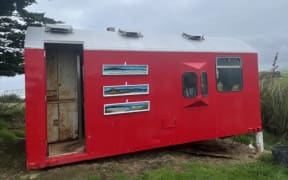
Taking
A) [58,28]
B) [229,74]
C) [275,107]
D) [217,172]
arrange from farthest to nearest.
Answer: [275,107] → [229,74] → [58,28] → [217,172]

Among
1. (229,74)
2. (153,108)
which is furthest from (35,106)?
(229,74)

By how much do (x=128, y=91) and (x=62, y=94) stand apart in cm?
179

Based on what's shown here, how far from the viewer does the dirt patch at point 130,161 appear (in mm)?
5957

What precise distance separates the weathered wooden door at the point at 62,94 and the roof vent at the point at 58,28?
99cm

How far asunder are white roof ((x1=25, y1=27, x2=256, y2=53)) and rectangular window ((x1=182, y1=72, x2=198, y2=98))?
0.58 meters

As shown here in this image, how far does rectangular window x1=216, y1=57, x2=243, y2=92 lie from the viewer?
795cm

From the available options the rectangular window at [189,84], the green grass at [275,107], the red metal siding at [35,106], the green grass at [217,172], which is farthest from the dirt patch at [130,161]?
the green grass at [275,107]

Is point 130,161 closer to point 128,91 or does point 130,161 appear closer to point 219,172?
point 128,91

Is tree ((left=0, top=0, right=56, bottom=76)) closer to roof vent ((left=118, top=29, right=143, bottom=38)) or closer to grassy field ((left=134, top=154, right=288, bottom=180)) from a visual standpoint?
roof vent ((left=118, top=29, right=143, bottom=38))

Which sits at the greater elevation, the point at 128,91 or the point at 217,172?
the point at 128,91

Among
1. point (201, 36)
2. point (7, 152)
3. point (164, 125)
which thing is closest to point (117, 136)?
point (164, 125)

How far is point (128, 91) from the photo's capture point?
6.69 meters

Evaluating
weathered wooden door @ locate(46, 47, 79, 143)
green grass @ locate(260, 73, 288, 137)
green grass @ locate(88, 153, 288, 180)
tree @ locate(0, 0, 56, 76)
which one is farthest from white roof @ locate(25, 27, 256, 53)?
green grass @ locate(260, 73, 288, 137)

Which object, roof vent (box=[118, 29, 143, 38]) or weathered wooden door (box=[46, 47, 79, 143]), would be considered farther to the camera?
weathered wooden door (box=[46, 47, 79, 143])
